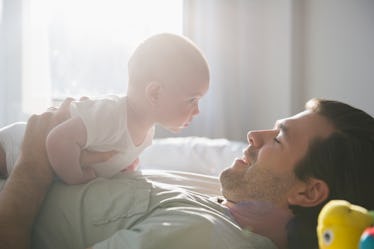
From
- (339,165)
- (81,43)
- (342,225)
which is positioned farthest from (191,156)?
(342,225)

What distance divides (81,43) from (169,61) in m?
1.52

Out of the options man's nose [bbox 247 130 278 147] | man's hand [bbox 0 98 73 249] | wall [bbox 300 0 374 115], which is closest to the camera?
man's hand [bbox 0 98 73 249]

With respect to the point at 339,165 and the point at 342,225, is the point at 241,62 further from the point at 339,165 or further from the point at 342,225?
the point at 342,225

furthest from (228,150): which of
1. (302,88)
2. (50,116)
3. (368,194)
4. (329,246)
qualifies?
(329,246)

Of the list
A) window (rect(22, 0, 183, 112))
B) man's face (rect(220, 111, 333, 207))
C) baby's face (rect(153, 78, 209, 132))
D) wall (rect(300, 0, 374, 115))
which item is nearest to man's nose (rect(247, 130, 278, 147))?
man's face (rect(220, 111, 333, 207))

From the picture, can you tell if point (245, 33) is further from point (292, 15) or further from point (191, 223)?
point (191, 223)

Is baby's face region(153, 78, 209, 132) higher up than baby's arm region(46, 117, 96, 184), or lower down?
higher up

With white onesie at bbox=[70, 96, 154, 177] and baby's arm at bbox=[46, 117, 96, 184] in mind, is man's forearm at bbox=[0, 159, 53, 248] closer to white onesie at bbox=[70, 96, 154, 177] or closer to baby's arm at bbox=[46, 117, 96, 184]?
baby's arm at bbox=[46, 117, 96, 184]

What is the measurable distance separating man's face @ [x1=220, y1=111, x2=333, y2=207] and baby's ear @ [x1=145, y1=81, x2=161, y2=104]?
0.99 feet

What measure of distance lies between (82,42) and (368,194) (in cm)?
205

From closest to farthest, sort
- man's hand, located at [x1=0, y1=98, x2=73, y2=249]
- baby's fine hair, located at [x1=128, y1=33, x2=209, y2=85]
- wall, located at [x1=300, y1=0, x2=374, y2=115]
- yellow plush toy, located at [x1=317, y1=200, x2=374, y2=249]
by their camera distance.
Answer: yellow plush toy, located at [x1=317, y1=200, x2=374, y2=249], man's hand, located at [x1=0, y1=98, x2=73, y2=249], baby's fine hair, located at [x1=128, y1=33, x2=209, y2=85], wall, located at [x1=300, y1=0, x2=374, y2=115]

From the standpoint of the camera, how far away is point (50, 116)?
48.4 inches

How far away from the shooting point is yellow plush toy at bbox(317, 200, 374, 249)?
0.52m

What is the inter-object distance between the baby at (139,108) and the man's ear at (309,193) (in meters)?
0.41
